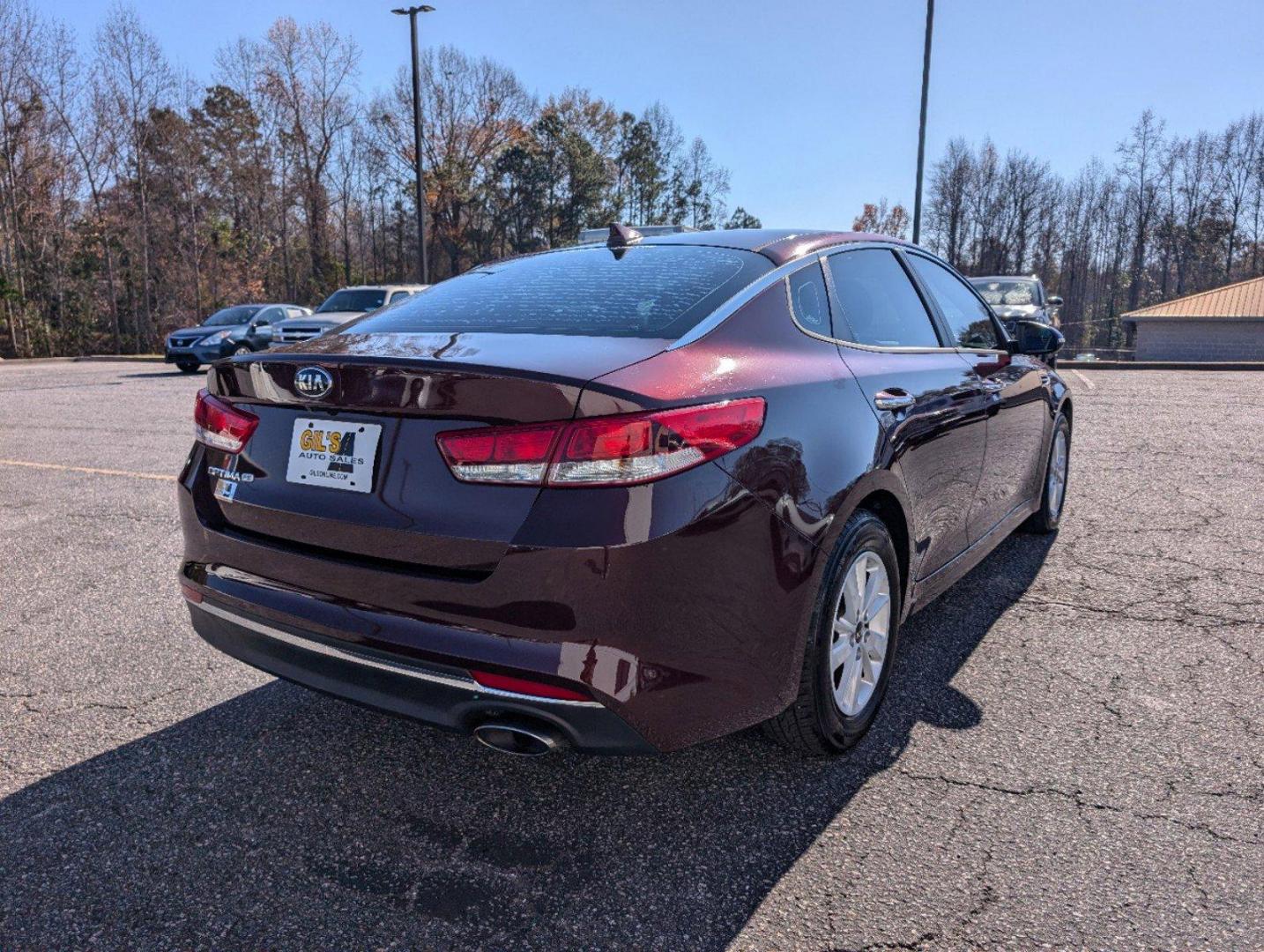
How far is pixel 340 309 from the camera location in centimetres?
1719

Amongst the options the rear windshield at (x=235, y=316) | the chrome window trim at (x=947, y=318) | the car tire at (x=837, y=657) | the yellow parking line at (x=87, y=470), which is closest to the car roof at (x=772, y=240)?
the chrome window trim at (x=947, y=318)

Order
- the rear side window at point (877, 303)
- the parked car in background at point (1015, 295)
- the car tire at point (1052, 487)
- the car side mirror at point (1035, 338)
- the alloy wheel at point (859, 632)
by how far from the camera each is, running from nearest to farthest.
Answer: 1. the alloy wheel at point (859, 632)
2. the rear side window at point (877, 303)
3. the car side mirror at point (1035, 338)
4. the car tire at point (1052, 487)
5. the parked car in background at point (1015, 295)

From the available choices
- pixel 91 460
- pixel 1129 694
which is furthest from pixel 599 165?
pixel 1129 694

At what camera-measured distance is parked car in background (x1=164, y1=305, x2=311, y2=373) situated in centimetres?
1947

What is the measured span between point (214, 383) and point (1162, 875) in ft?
9.18

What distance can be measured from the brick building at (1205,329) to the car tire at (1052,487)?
1558 inches

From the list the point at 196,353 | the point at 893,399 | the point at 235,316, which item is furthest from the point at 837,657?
the point at 235,316

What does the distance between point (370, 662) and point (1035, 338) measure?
12.2 feet

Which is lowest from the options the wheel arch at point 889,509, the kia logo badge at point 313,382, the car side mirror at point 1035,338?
the wheel arch at point 889,509

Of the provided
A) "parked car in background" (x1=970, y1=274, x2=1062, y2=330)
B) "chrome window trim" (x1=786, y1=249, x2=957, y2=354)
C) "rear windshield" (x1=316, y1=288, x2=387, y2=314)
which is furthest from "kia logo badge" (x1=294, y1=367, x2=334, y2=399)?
"rear windshield" (x1=316, y1=288, x2=387, y2=314)

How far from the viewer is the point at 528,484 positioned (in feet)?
6.59

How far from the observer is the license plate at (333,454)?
221 centimetres

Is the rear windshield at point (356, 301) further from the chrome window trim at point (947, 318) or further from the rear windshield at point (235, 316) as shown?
the chrome window trim at point (947, 318)

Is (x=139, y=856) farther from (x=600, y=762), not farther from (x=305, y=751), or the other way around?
(x=600, y=762)
